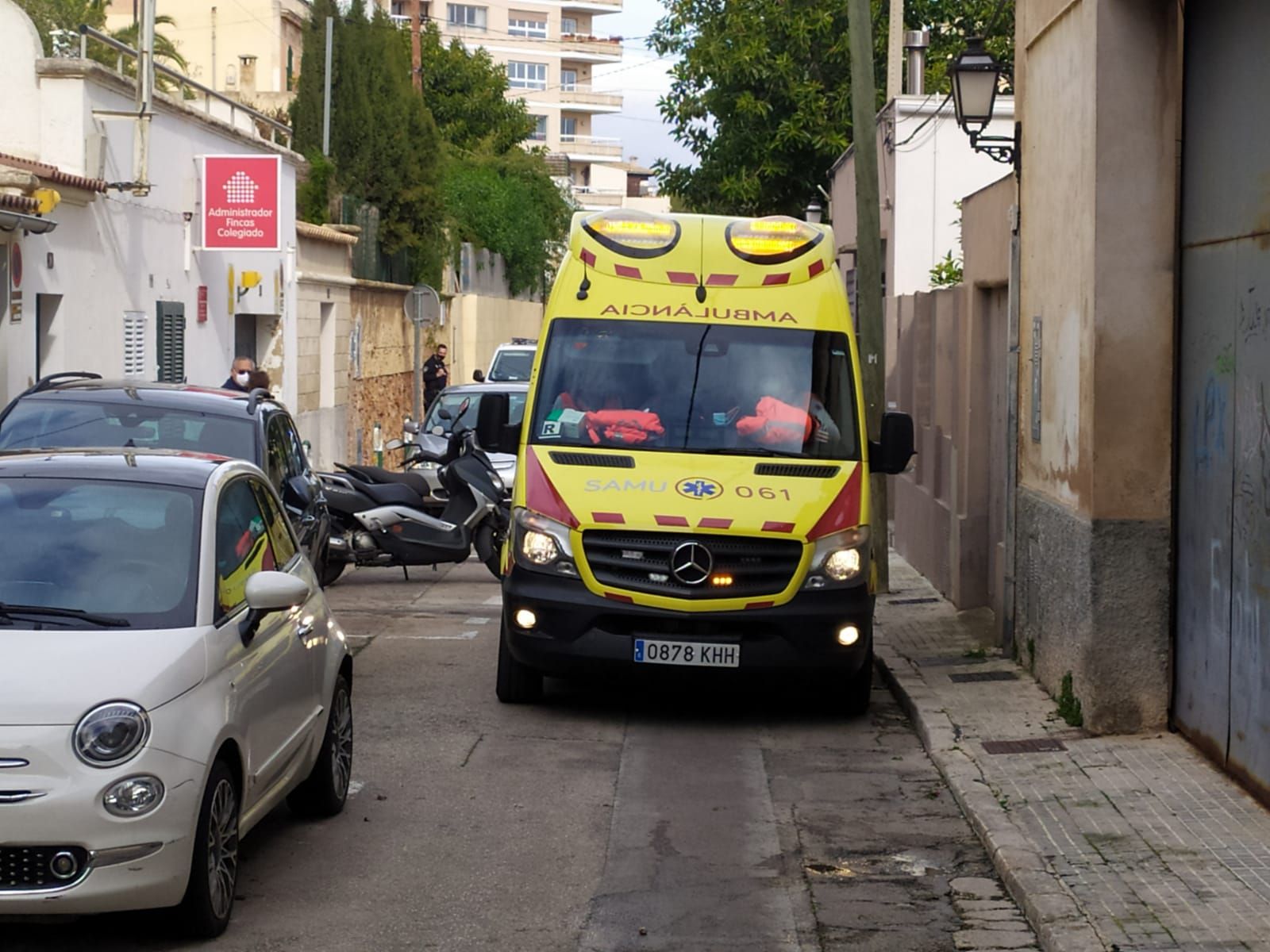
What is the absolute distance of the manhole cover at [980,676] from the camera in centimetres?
1123

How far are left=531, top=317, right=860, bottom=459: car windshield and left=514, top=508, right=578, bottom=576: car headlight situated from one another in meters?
0.66

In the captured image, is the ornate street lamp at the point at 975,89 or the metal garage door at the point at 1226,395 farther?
the ornate street lamp at the point at 975,89

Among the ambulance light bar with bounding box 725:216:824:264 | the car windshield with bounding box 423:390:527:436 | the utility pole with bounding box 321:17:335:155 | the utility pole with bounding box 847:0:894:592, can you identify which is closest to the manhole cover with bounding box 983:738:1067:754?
the ambulance light bar with bounding box 725:216:824:264

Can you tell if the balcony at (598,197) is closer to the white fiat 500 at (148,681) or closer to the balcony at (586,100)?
the balcony at (586,100)

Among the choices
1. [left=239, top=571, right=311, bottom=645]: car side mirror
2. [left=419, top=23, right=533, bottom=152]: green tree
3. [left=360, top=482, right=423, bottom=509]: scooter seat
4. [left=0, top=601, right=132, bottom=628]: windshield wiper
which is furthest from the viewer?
[left=419, top=23, right=533, bottom=152]: green tree

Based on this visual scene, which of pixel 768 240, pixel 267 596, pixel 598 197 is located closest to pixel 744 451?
pixel 768 240

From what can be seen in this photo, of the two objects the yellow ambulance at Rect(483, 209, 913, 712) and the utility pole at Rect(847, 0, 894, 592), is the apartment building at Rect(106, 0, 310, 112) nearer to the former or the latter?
the utility pole at Rect(847, 0, 894, 592)

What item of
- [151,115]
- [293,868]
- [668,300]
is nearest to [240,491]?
[293,868]

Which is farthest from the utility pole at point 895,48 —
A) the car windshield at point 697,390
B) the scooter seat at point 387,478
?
the car windshield at point 697,390

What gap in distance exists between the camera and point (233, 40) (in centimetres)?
5675

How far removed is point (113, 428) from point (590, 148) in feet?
325

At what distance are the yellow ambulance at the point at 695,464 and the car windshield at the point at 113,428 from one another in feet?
6.34

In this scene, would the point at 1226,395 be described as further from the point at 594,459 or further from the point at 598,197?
the point at 598,197

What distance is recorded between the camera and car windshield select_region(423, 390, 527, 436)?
2078 centimetres
